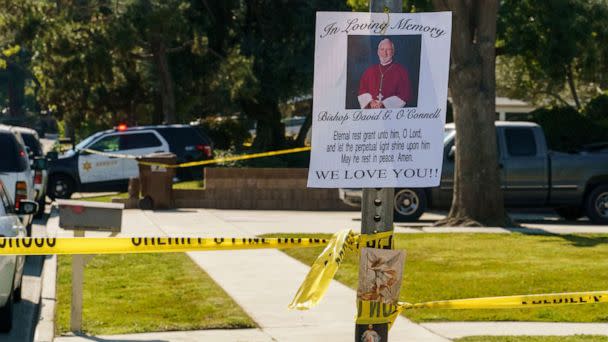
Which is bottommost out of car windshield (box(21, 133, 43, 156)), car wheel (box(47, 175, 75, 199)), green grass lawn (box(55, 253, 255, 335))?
car wheel (box(47, 175, 75, 199))

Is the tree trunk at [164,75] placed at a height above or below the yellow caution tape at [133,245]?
above

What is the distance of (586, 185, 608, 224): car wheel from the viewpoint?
73.1 ft

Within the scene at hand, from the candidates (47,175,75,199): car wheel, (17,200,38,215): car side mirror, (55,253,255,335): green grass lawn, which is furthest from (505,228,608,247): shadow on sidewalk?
(47,175,75,199): car wheel

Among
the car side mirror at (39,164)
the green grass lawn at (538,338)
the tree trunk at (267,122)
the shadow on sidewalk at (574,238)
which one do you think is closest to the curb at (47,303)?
the green grass lawn at (538,338)

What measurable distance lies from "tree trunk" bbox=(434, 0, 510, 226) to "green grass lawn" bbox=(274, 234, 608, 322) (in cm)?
157

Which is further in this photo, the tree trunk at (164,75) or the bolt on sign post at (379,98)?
the tree trunk at (164,75)

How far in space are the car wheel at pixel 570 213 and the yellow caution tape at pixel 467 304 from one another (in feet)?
48.8

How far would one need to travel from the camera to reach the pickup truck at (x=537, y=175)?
22094 mm

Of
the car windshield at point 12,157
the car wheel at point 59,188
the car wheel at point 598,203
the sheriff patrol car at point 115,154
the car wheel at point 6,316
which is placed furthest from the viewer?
the sheriff patrol car at point 115,154

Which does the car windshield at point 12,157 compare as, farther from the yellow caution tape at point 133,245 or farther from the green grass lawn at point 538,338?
the yellow caution tape at point 133,245

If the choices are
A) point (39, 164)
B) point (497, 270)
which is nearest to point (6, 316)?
point (497, 270)

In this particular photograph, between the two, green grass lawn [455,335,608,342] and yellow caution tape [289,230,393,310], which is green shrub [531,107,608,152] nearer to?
green grass lawn [455,335,608,342]

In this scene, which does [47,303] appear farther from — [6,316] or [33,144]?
[33,144]

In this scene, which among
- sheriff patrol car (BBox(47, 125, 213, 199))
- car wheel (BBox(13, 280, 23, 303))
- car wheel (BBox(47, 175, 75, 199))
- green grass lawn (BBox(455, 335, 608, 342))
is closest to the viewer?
green grass lawn (BBox(455, 335, 608, 342))
